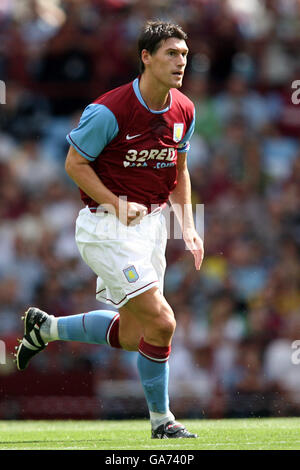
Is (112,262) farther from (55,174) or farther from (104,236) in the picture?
(55,174)

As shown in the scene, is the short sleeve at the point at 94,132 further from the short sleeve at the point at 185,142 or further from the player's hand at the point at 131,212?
the short sleeve at the point at 185,142

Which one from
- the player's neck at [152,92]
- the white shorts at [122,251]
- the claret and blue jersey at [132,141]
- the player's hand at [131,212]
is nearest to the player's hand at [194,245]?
the white shorts at [122,251]

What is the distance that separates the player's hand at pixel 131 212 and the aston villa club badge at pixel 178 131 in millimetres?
537

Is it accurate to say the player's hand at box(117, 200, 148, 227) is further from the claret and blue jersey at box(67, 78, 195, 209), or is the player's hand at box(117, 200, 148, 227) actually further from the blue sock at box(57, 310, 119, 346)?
the blue sock at box(57, 310, 119, 346)

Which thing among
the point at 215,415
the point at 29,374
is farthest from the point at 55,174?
the point at 215,415

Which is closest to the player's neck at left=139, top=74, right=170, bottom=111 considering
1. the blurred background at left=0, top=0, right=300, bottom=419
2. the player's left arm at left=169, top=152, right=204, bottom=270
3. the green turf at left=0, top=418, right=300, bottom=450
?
the player's left arm at left=169, top=152, right=204, bottom=270

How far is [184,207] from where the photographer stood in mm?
6527

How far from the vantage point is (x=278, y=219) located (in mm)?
11734

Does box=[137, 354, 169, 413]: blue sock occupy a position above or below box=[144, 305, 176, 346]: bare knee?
below

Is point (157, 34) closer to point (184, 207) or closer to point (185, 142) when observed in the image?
point (185, 142)

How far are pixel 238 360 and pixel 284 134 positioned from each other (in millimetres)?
3747

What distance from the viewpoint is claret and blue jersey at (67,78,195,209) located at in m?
5.94

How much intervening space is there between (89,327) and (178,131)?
59.8 inches

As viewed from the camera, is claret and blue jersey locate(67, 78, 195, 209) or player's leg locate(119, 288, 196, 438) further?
claret and blue jersey locate(67, 78, 195, 209)
